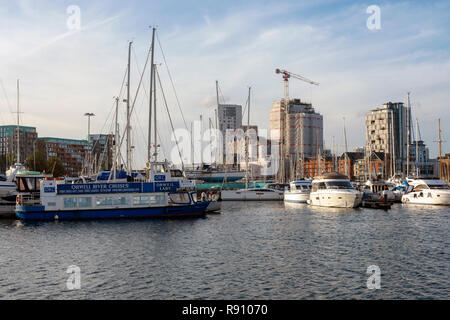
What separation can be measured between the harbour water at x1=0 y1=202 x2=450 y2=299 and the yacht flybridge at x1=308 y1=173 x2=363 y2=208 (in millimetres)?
18289

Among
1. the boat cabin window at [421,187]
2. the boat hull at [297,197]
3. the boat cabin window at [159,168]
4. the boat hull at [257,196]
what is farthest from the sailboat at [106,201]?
the boat cabin window at [421,187]

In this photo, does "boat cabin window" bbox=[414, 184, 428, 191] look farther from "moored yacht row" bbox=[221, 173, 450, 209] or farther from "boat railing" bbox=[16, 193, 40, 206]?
"boat railing" bbox=[16, 193, 40, 206]

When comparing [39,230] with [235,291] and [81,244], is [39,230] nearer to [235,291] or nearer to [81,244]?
[81,244]

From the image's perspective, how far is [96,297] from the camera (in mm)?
23734

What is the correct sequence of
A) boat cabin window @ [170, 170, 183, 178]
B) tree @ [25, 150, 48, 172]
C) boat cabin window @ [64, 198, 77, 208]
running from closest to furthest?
boat cabin window @ [64, 198, 77, 208] < boat cabin window @ [170, 170, 183, 178] < tree @ [25, 150, 48, 172]

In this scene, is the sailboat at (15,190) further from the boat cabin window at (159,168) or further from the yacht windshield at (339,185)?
the yacht windshield at (339,185)

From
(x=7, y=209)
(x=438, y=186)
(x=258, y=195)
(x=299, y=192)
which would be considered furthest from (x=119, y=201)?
(x=438, y=186)

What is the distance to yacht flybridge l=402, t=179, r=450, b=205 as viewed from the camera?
78.5 meters

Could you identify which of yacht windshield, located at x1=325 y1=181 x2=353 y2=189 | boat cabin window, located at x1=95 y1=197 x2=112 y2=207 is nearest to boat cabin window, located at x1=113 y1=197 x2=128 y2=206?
boat cabin window, located at x1=95 y1=197 x2=112 y2=207

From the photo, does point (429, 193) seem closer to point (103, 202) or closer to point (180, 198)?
point (180, 198)

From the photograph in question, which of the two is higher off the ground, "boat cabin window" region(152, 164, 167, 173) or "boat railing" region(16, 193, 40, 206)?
"boat cabin window" region(152, 164, 167, 173)

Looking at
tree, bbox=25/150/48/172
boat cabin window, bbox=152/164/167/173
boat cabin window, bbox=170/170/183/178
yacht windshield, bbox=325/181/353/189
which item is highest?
tree, bbox=25/150/48/172

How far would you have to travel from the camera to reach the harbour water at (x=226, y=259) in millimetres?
24531
